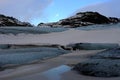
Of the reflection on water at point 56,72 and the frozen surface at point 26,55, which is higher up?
the frozen surface at point 26,55

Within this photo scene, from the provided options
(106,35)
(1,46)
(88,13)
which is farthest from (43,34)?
(88,13)

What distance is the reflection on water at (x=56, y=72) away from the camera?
402 cm

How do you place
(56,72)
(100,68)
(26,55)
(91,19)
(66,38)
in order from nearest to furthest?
(100,68)
(56,72)
(26,55)
(66,38)
(91,19)

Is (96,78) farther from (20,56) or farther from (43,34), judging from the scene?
(43,34)

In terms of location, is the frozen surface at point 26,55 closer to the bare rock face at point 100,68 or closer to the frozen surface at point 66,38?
the bare rock face at point 100,68

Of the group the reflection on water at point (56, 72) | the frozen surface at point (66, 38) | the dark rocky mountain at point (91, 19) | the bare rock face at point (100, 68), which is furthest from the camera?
the dark rocky mountain at point (91, 19)

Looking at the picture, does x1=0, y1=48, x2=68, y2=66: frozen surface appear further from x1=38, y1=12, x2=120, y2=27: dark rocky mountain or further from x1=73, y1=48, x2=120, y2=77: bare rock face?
x1=38, y1=12, x2=120, y2=27: dark rocky mountain

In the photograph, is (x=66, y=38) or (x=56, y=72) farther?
(x=66, y=38)

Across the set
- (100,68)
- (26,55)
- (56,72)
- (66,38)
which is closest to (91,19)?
(66,38)

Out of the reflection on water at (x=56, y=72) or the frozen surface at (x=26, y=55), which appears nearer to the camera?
the reflection on water at (x=56, y=72)

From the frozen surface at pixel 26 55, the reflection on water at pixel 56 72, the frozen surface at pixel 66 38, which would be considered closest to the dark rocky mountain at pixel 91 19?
the frozen surface at pixel 66 38

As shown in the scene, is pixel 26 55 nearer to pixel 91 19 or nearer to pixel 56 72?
pixel 56 72

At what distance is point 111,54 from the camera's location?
5047 millimetres

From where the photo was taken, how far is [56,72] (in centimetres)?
440
